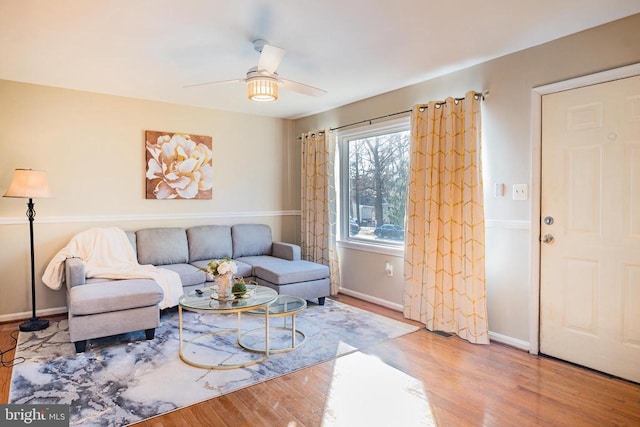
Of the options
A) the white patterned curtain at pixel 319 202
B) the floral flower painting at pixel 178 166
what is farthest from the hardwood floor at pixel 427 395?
the floral flower painting at pixel 178 166

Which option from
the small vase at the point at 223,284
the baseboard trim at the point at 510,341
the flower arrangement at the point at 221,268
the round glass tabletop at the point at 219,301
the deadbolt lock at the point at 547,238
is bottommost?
the baseboard trim at the point at 510,341

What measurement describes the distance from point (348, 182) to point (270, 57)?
2.55 meters

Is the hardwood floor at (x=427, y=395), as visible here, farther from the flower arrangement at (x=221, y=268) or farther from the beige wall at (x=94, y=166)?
the beige wall at (x=94, y=166)

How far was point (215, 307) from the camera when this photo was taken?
284cm

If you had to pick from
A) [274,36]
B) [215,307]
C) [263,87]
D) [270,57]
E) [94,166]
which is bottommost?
[215,307]

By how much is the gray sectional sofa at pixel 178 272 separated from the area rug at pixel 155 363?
0.78 feet

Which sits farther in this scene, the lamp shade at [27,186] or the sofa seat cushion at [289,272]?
the sofa seat cushion at [289,272]

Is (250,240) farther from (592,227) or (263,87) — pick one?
(592,227)

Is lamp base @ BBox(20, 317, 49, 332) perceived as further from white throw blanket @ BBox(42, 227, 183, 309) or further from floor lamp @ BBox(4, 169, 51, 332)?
white throw blanket @ BBox(42, 227, 183, 309)

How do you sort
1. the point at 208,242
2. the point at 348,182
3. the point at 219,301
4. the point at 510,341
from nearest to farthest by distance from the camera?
the point at 219,301 < the point at 510,341 < the point at 208,242 < the point at 348,182

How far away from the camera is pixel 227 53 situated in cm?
310

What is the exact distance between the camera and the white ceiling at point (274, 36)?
238 cm

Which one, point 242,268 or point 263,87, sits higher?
point 263,87

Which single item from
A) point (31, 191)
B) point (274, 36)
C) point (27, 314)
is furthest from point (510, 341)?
point (27, 314)
